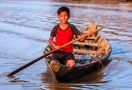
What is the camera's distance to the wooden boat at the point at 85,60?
647 centimetres

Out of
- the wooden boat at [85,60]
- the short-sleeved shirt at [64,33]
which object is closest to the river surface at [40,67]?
the wooden boat at [85,60]

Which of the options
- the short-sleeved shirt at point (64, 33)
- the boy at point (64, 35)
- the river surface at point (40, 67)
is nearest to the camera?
the boy at point (64, 35)

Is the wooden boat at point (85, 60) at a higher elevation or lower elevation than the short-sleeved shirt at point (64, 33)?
lower

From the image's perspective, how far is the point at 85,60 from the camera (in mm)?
8102

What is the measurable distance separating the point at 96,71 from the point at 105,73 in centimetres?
25

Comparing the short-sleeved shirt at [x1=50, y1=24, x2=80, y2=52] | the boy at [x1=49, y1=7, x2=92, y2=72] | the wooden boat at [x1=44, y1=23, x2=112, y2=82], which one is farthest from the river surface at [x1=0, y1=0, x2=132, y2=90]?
the short-sleeved shirt at [x1=50, y1=24, x2=80, y2=52]

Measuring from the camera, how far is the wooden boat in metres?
6.47

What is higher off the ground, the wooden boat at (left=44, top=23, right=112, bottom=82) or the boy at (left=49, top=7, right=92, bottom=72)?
the boy at (left=49, top=7, right=92, bottom=72)

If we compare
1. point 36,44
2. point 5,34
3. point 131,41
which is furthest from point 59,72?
point 5,34

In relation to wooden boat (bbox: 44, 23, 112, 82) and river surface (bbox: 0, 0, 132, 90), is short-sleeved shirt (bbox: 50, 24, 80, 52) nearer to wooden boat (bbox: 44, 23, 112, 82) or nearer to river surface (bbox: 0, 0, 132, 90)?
wooden boat (bbox: 44, 23, 112, 82)

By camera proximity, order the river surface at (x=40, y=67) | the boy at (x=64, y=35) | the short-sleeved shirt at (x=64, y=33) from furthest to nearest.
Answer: the river surface at (x=40, y=67) < the short-sleeved shirt at (x=64, y=33) < the boy at (x=64, y=35)

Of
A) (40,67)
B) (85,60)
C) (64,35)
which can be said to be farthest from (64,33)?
(40,67)

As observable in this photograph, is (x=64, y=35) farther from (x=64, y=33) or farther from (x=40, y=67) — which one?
(x=40, y=67)

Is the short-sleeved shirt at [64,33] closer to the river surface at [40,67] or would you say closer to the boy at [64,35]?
the boy at [64,35]
